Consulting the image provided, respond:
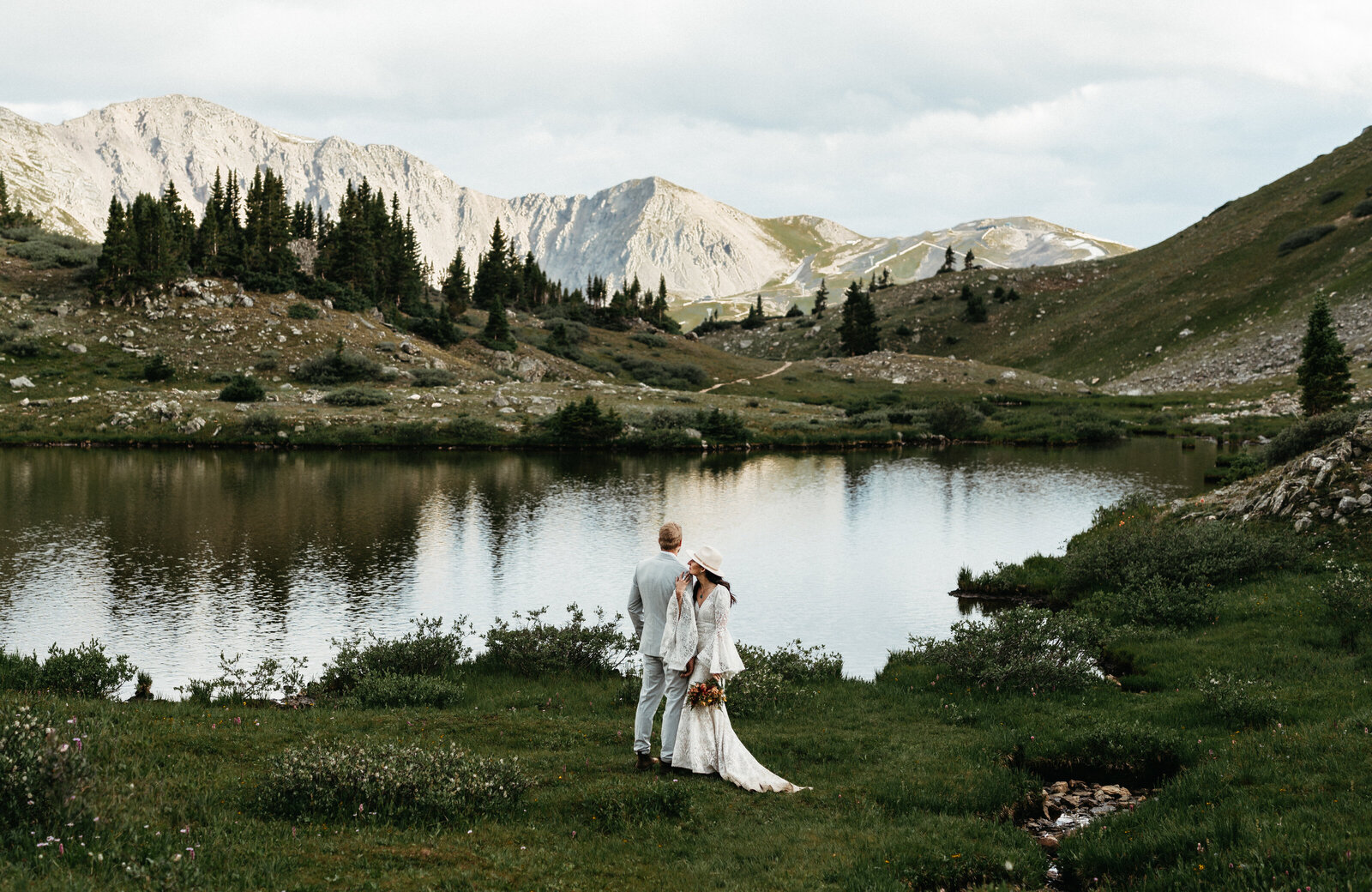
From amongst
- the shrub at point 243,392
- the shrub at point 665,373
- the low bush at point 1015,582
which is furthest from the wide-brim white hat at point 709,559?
the shrub at point 665,373

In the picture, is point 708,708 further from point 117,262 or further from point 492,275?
point 492,275

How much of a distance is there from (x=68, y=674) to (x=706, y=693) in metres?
12.6

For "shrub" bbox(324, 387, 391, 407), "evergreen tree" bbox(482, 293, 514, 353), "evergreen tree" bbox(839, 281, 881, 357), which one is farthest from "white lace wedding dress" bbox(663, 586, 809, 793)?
"evergreen tree" bbox(839, 281, 881, 357)

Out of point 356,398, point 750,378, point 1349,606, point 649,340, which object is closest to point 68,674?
point 1349,606

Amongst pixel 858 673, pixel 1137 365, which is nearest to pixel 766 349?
pixel 1137 365

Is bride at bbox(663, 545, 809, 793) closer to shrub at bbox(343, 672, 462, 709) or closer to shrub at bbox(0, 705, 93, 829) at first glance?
shrub at bbox(343, 672, 462, 709)

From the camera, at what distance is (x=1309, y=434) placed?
30781mm

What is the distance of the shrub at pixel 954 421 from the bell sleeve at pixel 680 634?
83656mm

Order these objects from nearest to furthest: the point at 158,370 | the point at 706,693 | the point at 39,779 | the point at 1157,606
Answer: the point at 39,779
the point at 706,693
the point at 1157,606
the point at 158,370

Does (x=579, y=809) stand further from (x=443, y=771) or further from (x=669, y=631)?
(x=669, y=631)

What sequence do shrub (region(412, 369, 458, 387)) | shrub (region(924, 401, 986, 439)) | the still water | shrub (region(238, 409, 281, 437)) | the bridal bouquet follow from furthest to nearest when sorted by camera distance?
shrub (region(924, 401, 986, 439))
shrub (region(412, 369, 458, 387))
shrub (region(238, 409, 281, 437))
the still water
the bridal bouquet

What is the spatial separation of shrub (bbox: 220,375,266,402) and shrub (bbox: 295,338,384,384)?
23.6ft

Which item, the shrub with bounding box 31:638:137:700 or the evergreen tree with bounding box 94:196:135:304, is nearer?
the shrub with bounding box 31:638:137:700

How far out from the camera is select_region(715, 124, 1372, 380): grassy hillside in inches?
4663
